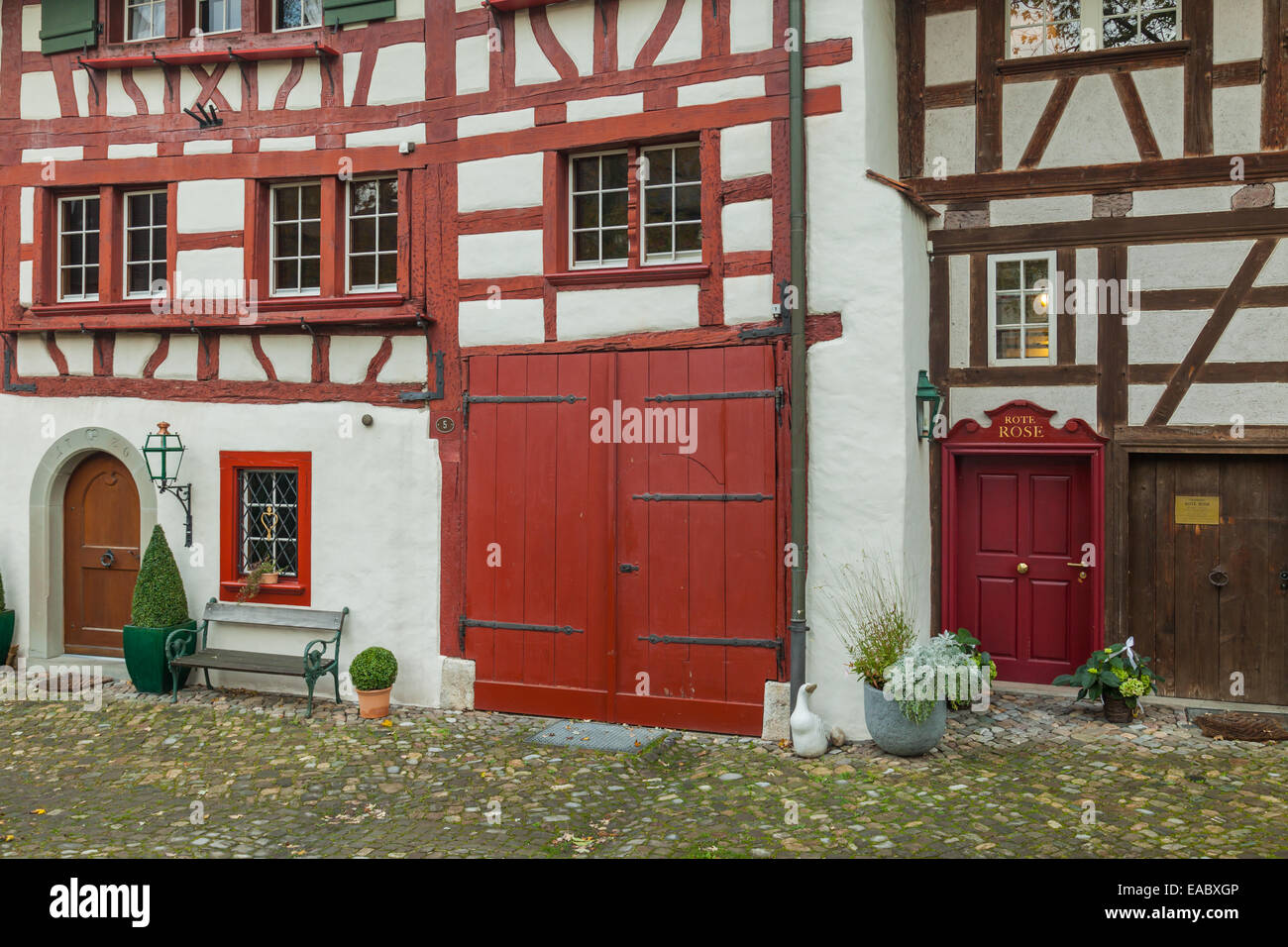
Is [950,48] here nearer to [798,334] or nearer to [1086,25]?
[1086,25]

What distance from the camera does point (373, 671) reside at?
7.84 metres

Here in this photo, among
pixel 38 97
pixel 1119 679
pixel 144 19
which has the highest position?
pixel 144 19

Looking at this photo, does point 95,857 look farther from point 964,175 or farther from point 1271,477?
point 1271,477

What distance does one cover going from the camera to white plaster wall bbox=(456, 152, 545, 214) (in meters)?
7.82

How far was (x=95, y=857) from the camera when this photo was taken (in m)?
5.20

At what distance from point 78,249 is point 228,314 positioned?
2023mm

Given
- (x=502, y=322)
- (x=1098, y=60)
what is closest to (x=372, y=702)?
(x=502, y=322)

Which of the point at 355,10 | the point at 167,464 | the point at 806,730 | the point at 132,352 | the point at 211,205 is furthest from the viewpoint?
the point at 132,352

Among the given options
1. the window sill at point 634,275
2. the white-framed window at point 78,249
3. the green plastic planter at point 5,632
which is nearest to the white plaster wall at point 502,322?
the window sill at point 634,275

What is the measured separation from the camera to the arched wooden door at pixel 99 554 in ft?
30.7

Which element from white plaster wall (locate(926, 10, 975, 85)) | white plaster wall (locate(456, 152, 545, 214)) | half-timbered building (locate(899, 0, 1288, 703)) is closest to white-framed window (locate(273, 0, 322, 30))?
white plaster wall (locate(456, 152, 545, 214))

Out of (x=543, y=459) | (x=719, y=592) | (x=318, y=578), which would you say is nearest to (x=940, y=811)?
(x=719, y=592)

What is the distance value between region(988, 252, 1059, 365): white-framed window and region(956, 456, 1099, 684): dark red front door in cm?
81

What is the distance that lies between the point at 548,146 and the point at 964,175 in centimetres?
314
